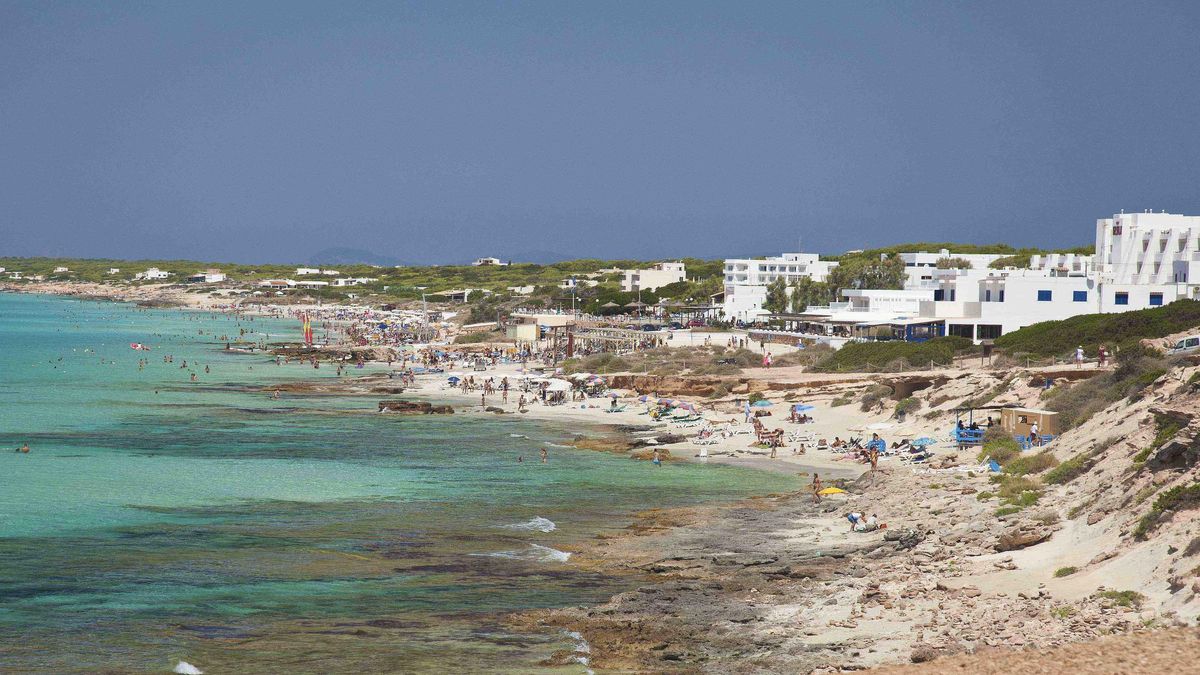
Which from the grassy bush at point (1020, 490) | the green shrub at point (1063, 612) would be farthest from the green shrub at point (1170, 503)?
the grassy bush at point (1020, 490)

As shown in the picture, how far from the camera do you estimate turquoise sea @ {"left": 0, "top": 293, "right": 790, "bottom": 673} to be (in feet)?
64.5

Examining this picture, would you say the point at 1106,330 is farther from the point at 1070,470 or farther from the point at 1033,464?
the point at 1070,470

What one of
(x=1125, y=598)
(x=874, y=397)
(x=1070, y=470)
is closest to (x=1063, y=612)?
(x=1125, y=598)

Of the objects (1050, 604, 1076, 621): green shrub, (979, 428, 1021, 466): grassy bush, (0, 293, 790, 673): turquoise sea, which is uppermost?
(979, 428, 1021, 466): grassy bush

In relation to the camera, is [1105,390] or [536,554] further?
[1105,390]

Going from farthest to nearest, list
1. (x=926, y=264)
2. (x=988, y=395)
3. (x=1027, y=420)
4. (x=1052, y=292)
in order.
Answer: (x=926, y=264), (x=1052, y=292), (x=988, y=395), (x=1027, y=420)

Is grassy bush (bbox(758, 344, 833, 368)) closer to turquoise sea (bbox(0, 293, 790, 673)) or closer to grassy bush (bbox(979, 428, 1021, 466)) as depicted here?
turquoise sea (bbox(0, 293, 790, 673))

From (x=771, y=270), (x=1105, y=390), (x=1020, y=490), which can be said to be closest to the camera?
(x=1020, y=490)

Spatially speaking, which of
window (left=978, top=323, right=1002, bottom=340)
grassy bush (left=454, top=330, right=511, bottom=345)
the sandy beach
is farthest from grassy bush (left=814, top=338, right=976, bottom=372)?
grassy bush (left=454, top=330, right=511, bottom=345)

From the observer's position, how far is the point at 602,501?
32.6 metres

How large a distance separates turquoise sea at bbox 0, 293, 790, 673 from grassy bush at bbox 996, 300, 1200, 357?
2060 cm

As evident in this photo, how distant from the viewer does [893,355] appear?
5603 cm

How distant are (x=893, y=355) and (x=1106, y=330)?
9109mm

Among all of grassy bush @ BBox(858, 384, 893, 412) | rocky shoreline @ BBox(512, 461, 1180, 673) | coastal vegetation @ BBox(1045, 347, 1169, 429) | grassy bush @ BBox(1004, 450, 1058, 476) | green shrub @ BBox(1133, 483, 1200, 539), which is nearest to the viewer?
rocky shoreline @ BBox(512, 461, 1180, 673)
